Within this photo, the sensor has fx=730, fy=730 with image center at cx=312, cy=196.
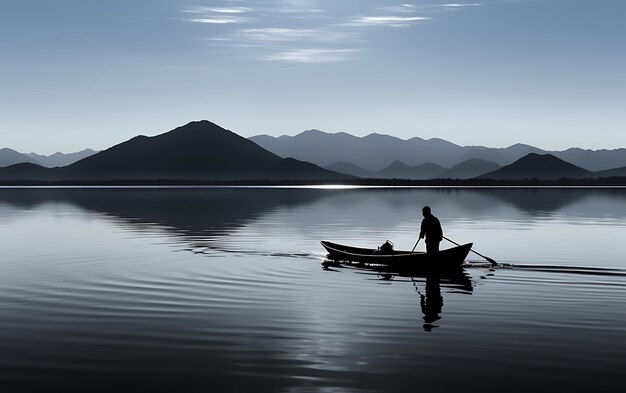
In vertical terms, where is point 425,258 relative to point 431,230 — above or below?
below

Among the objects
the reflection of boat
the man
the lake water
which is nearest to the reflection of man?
the lake water

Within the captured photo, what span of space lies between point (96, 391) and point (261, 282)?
703 inches

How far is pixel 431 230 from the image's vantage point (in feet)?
121

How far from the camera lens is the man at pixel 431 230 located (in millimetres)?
36500

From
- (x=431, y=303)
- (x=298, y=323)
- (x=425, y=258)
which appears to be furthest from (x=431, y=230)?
(x=298, y=323)

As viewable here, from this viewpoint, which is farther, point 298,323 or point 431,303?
point 431,303

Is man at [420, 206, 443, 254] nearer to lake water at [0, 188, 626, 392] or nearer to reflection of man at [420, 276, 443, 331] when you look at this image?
lake water at [0, 188, 626, 392]

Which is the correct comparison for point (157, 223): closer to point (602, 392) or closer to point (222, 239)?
point (222, 239)

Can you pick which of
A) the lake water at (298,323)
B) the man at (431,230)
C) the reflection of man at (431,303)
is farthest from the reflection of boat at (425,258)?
the reflection of man at (431,303)

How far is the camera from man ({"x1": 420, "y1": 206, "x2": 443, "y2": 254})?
36500 millimetres

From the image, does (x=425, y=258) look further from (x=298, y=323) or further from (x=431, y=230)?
(x=298, y=323)

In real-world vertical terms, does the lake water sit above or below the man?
below

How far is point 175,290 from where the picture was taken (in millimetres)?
30609

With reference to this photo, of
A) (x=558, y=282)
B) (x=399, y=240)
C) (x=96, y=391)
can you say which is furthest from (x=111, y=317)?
(x=399, y=240)
